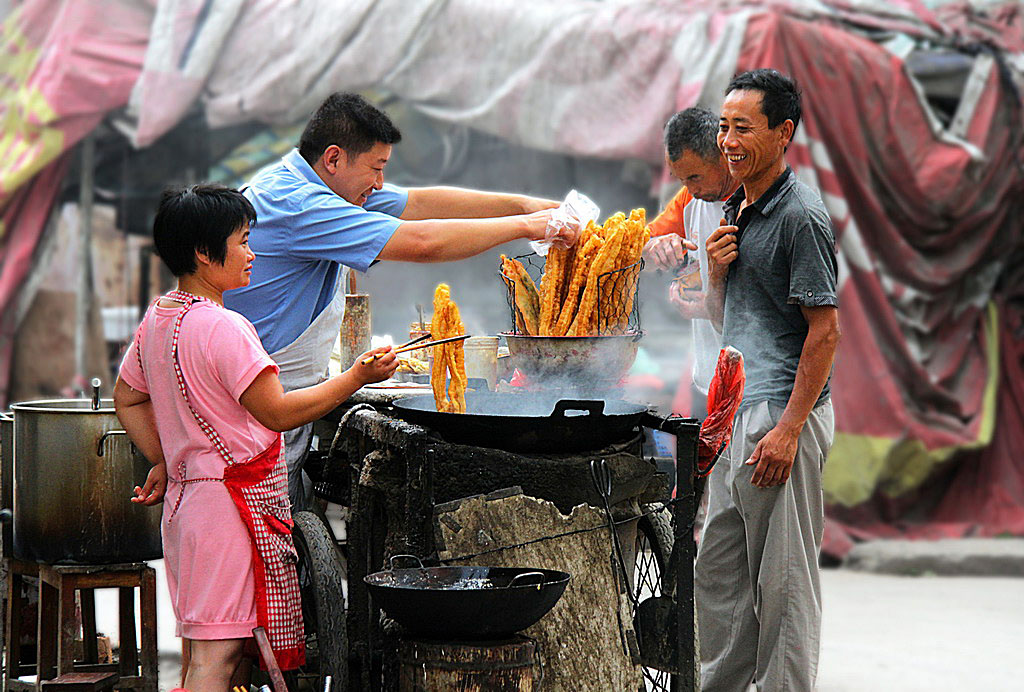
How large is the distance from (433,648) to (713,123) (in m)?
2.20

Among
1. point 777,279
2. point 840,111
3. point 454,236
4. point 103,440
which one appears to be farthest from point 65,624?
point 840,111

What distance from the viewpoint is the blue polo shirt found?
3393 millimetres

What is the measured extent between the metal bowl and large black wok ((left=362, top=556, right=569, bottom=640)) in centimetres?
72

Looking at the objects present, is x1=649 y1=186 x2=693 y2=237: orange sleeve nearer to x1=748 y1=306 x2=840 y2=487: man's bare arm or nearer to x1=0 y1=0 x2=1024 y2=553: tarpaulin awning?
x1=748 y1=306 x2=840 y2=487: man's bare arm

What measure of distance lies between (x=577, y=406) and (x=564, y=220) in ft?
2.43

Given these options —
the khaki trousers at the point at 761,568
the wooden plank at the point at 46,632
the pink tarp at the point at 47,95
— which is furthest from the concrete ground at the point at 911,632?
the pink tarp at the point at 47,95

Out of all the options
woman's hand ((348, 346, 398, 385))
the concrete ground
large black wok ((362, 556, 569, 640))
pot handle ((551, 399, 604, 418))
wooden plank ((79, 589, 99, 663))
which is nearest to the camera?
Result: large black wok ((362, 556, 569, 640))

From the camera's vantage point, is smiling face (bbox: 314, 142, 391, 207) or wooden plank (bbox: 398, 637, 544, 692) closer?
wooden plank (bbox: 398, 637, 544, 692)

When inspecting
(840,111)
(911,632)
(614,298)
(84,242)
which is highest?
(840,111)

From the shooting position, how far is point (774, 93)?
348cm

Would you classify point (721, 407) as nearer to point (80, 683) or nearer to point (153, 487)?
point (153, 487)

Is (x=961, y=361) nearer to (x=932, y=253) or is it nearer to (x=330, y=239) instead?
(x=932, y=253)

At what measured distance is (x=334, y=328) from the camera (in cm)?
382

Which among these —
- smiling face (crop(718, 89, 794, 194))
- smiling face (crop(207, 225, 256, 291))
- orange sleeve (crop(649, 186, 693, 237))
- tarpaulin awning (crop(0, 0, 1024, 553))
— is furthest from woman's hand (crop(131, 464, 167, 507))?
tarpaulin awning (crop(0, 0, 1024, 553))
